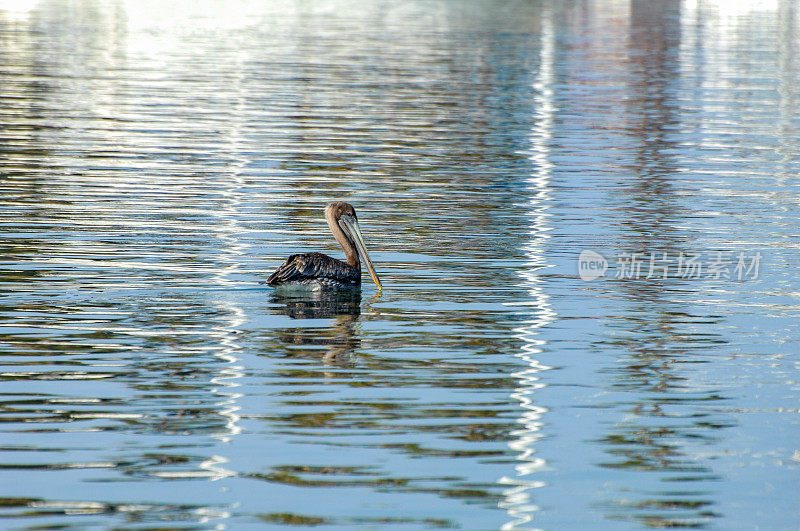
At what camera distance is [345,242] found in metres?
14.9

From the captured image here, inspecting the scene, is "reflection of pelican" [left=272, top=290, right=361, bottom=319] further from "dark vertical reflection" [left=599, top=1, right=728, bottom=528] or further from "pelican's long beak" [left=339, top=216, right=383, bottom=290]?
"dark vertical reflection" [left=599, top=1, right=728, bottom=528]

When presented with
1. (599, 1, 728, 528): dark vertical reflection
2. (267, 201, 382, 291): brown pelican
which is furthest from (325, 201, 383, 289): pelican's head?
(599, 1, 728, 528): dark vertical reflection

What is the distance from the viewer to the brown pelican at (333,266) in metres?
14.0

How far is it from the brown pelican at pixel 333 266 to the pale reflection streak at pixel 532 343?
73.0 inches

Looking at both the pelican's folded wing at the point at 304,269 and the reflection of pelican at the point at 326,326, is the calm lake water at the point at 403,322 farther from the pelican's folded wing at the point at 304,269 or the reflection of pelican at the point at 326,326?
the pelican's folded wing at the point at 304,269

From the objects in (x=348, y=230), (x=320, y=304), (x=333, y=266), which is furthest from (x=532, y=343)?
(x=348, y=230)

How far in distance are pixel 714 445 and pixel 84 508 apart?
4.34m

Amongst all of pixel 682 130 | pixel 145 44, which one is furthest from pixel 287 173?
pixel 145 44

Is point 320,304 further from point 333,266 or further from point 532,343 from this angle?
point 532,343

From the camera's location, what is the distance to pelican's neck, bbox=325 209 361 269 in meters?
14.7

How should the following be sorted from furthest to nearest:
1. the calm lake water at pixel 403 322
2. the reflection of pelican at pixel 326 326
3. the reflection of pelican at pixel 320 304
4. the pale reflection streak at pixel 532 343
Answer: the reflection of pelican at pixel 320 304 < the reflection of pelican at pixel 326 326 < the calm lake water at pixel 403 322 < the pale reflection streak at pixel 532 343

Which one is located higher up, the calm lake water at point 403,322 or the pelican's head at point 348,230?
the pelican's head at point 348,230

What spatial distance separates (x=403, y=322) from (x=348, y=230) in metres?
2.18

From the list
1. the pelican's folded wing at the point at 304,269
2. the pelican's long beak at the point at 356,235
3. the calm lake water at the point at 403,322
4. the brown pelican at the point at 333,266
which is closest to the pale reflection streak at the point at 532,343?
the calm lake water at the point at 403,322
